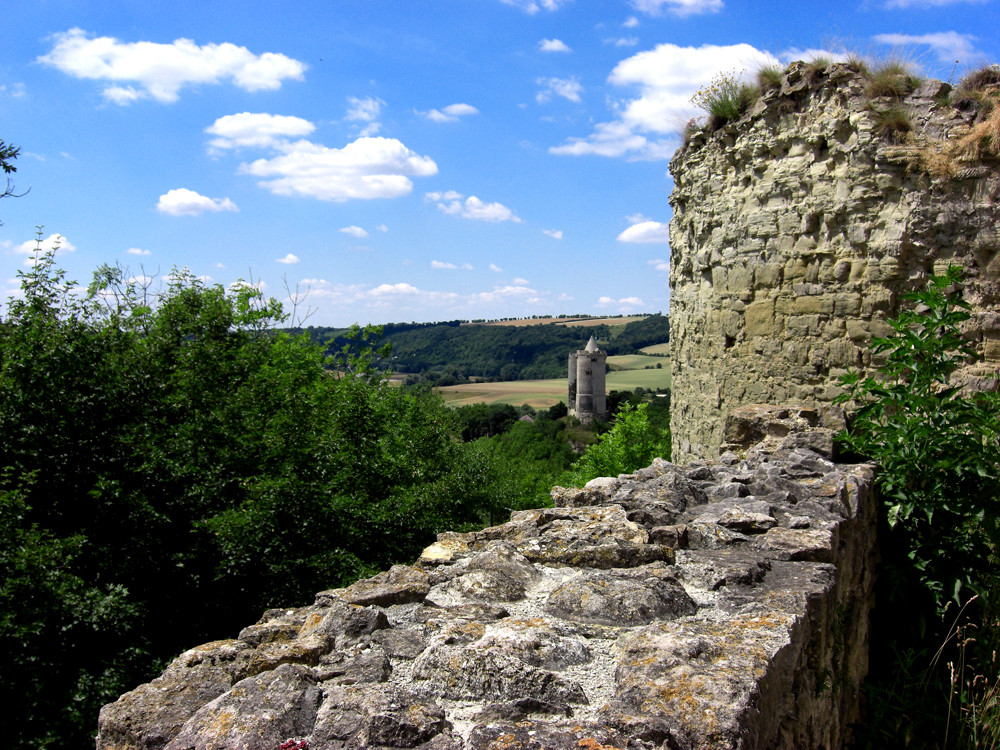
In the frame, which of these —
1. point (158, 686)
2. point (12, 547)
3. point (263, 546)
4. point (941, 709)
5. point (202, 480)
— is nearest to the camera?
point (158, 686)

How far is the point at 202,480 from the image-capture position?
746 cm

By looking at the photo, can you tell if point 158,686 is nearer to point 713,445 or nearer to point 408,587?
point 408,587

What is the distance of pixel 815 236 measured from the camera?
21.4 feet

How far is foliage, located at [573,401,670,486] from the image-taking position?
17047 mm

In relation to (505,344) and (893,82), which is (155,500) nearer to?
(893,82)

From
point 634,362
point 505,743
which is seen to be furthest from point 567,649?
point 634,362

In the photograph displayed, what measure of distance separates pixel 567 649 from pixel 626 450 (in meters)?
15.4

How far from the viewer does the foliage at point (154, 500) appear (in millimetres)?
5660

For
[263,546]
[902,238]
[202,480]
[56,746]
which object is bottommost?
[56,746]

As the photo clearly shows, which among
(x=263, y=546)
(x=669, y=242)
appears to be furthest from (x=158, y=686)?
(x=669, y=242)

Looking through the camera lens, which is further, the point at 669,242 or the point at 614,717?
the point at 669,242

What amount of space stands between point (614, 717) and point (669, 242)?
25.2 ft

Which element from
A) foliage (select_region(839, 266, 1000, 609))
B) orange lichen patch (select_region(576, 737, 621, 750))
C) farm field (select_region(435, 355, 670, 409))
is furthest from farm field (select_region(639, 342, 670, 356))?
orange lichen patch (select_region(576, 737, 621, 750))

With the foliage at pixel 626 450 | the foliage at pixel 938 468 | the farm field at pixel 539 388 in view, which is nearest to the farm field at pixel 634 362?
the farm field at pixel 539 388
